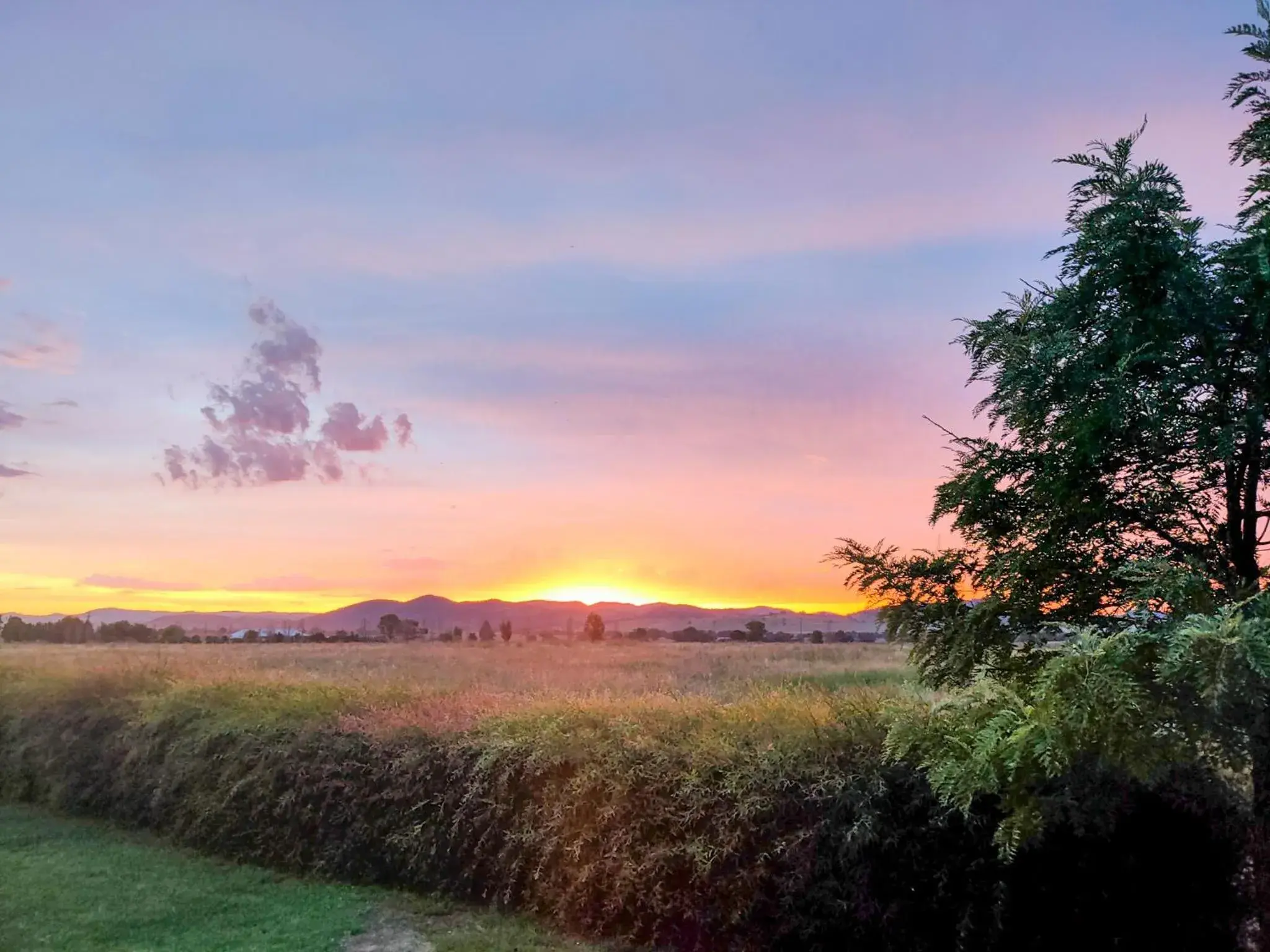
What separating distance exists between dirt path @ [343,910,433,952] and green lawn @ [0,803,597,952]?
7 cm

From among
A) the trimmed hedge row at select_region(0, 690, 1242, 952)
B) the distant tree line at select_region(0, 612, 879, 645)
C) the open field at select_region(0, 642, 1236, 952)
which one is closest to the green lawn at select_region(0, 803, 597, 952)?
the open field at select_region(0, 642, 1236, 952)

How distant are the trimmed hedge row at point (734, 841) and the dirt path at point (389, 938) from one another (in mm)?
539

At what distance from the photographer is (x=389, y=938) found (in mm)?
7137

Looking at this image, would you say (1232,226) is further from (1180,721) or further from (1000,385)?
(1180,721)

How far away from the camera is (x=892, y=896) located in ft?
19.2

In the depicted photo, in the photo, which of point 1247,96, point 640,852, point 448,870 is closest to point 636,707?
point 640,852

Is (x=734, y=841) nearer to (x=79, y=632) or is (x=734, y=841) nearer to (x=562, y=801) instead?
(x=562, y=801)

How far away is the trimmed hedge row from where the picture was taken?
5.67 metres

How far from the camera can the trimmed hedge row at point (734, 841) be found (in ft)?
18.6

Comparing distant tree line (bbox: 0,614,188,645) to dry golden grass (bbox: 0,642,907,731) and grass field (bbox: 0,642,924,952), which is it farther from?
grass field (bbox: 0,642,924,952)

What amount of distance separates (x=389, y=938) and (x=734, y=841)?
9.84 feet

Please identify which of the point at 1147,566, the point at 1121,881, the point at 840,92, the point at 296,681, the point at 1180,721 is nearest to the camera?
the point at 1180,721

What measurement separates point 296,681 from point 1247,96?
1141 cm

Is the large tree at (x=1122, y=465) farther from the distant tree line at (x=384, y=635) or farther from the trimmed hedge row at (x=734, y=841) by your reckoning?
the distant tree line at (x=384, y=635)
